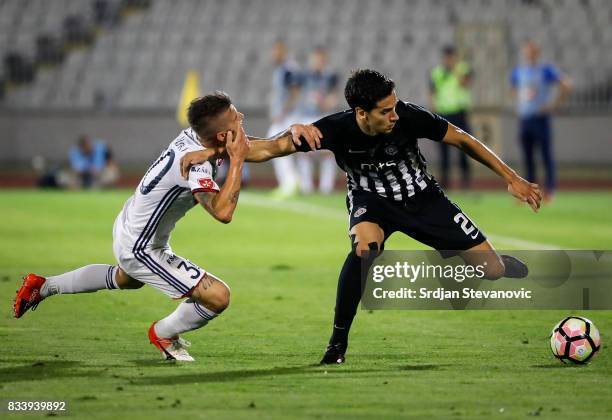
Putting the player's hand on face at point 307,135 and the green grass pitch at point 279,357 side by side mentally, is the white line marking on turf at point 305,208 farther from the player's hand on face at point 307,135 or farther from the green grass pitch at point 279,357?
the player's hand on face at point 307,135

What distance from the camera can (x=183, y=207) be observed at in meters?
7.26

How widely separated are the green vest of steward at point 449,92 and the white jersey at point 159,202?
1366 centimetres

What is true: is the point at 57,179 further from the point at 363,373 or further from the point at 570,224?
the point at 363,373

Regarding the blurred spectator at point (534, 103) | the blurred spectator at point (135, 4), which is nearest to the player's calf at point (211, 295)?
the blurred spectator at point (534, 103)

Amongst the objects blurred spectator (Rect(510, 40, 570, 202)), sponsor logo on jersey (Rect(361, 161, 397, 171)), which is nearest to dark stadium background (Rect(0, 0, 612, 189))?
blurred spectator (Rect(510, 40, 570, 202))

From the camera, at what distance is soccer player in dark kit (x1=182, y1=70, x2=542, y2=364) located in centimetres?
705

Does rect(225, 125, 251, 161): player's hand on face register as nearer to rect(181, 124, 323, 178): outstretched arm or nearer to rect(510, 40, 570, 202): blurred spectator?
rect(181, 124, 323, 178): outstretched arm

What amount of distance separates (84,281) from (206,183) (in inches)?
55.6

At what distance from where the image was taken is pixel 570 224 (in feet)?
53.5

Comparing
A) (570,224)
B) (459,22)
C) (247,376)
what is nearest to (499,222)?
(570,224)

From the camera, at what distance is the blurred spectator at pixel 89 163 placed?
24.3 m

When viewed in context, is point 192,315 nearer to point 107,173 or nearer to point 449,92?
point 449,92

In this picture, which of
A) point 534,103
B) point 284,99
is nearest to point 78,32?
point 284,99

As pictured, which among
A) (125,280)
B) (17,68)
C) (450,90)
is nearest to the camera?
(125,280)
